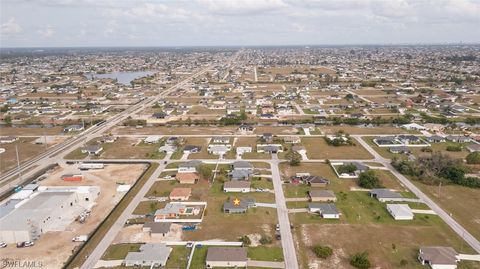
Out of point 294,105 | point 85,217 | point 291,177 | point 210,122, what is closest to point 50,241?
point 85,217

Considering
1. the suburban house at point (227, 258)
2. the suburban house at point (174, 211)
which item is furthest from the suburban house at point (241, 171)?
the suburban house at point (227, 258)

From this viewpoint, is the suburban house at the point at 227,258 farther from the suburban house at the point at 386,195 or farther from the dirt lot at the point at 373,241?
the suburban house at the point at 386,195

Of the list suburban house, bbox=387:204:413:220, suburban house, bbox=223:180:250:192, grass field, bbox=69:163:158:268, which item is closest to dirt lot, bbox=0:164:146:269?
grass field, bbox=69:163:158:268

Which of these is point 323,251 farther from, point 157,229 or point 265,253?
point 157,229

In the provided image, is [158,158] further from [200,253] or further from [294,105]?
[294,105]

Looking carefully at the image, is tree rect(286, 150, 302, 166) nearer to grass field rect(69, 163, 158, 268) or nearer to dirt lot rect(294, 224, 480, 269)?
dirt lot rect(294, 224, 480, 269)
